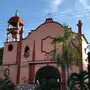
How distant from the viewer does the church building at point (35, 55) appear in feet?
128

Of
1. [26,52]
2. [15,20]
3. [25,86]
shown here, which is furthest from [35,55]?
[15,20]

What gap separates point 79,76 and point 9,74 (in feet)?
43.7

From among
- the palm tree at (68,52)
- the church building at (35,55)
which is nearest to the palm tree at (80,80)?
the palm tree at (68,52)

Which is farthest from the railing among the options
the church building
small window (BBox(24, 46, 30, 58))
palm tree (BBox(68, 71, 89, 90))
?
palm tree (BBox(68, 71, 89, 90))

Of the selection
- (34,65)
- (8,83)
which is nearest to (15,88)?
(8,83)

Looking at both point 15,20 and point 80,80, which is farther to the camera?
point 15,20

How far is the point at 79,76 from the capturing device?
31.1 m

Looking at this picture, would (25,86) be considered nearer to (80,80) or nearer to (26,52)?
(26,52)

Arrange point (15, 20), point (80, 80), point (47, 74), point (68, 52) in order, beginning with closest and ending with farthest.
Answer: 1. point (80, 80)
2. point (68, 52)
3. point (47, 74)
4. point (15, 20)

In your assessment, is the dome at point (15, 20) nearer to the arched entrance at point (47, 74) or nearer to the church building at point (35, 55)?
the church building at point (35, 55)

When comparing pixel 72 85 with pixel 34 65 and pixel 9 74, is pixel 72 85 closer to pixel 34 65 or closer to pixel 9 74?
pixel 34 65

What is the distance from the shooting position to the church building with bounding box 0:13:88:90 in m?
39.1

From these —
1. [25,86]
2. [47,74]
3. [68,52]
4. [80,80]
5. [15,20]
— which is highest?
[15,20]

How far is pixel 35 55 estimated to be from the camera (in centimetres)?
4028
